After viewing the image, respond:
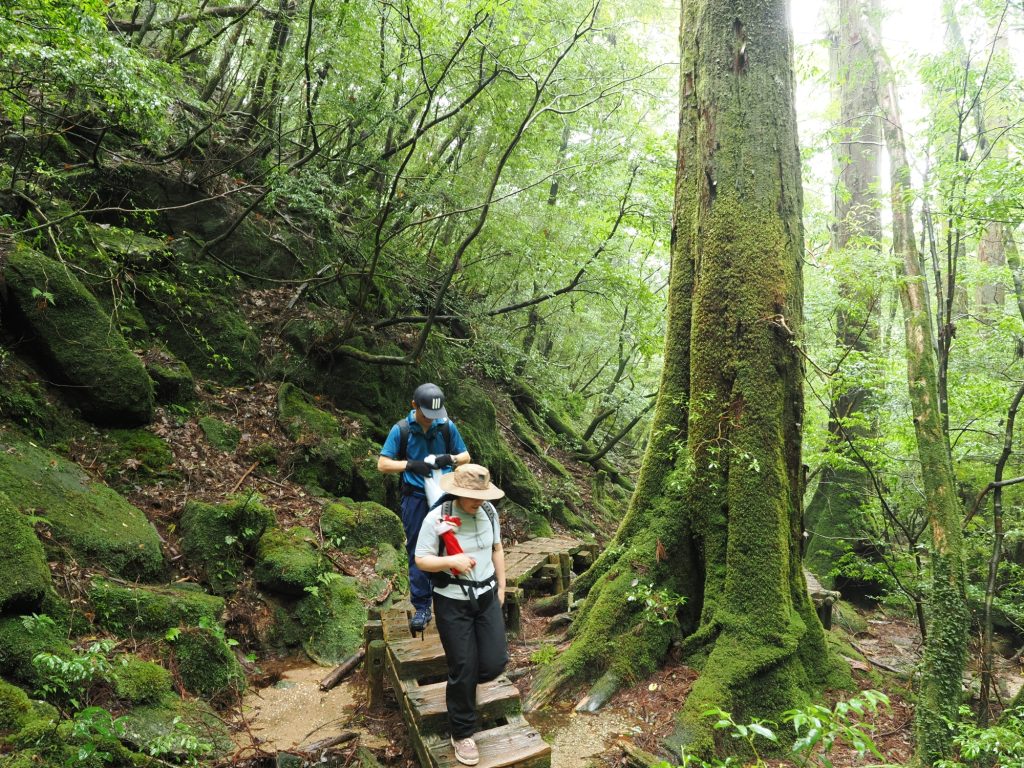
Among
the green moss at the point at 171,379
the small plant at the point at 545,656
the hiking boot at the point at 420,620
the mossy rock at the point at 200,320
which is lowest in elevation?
the small plant at the point at 545,656

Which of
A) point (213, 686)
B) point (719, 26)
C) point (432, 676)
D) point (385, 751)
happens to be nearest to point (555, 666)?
point (432, 676)

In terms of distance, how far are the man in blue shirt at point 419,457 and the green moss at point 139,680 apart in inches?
75.8

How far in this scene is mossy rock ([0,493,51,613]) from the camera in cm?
407

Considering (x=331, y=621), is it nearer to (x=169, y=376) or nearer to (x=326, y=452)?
(x=326, y=452)

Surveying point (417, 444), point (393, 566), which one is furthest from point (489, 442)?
point (417, 444)

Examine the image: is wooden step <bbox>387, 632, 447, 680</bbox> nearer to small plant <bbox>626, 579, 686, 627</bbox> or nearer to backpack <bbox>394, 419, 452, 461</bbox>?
backpack <bbox>394, 419, 452, 461</bbox>

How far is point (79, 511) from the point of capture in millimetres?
5551

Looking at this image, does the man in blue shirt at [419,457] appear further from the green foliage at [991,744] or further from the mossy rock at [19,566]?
the green foliage at [991,744]

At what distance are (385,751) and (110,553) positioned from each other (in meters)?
3.17

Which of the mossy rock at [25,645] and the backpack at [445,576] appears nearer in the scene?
the backpack at [445,576]

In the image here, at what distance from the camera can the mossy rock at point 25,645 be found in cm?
383

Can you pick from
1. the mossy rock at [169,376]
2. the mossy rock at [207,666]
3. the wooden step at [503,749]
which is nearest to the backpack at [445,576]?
the wooden step at [503,749]

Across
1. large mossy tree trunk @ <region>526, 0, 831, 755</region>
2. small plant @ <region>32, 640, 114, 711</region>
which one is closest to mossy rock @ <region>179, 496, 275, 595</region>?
small plant @ <region>32, 640, 114, 711</region>

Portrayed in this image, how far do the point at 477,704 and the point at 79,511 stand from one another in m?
4.32
